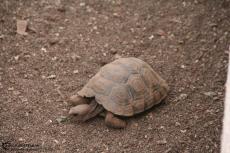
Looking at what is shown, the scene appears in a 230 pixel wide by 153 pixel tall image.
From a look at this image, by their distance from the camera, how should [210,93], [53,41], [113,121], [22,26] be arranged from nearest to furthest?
[113,121], [210,93], [53,41], [22,26]

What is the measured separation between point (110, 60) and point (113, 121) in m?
1.21

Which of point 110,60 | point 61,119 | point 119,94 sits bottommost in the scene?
point 61,119

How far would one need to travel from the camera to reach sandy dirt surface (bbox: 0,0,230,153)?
4445 millimetres

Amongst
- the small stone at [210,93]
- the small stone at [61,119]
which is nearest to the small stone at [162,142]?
the small stone at [210,93]

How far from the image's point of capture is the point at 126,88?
4625 mm

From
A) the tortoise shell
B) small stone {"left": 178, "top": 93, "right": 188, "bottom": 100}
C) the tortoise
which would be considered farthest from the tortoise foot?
small stone {"left": 178, "top": 93, "right": 188, "bottom": 100}

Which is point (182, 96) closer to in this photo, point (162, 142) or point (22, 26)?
point (162, 142)

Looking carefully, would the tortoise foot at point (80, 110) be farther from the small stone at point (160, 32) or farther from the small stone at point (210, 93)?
the small stone at point (160, 32)

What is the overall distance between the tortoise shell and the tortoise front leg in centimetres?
5

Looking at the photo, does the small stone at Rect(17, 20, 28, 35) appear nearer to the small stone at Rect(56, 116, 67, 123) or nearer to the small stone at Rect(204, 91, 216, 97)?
the small stone at Rect(56, 116, 67, 123)

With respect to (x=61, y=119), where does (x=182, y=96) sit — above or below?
above

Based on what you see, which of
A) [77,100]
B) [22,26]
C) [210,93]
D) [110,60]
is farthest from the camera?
[22,26]

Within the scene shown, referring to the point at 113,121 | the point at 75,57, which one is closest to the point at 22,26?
the point at 75,57

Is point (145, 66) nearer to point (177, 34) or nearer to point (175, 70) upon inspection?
point (175, 70)
